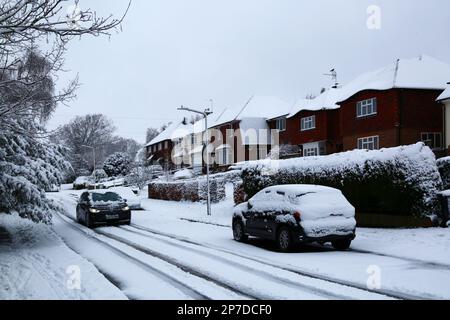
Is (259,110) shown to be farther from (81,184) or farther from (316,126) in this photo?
(81,184)

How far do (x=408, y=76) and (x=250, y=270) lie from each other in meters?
28.6

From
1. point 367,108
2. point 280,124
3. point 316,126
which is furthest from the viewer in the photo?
point 280,124

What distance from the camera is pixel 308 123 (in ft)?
141

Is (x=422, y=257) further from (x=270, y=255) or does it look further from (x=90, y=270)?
(x=90, y=270)

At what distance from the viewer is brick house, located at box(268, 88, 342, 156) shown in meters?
40.8

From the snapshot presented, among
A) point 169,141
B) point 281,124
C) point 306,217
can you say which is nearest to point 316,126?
point 281,124

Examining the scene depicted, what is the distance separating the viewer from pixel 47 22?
7.46 metres

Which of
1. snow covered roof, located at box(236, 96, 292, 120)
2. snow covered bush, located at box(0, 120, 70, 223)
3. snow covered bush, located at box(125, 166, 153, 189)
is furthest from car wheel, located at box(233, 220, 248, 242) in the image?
snow covered roof, located at box(236, 96, 292, 120)

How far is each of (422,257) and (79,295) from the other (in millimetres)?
7714

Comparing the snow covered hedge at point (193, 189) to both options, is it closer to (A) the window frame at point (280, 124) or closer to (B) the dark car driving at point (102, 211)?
(B) the dark car driving at point (102, 211)

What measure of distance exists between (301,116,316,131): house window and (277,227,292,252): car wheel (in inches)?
1200

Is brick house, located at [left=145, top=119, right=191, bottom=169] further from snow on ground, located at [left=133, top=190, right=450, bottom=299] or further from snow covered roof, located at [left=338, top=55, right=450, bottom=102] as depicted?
snow on ground, located at [left=133, top=190, right=450, bottom=299]

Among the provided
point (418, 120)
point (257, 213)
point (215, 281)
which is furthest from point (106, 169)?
point (215, 281)
